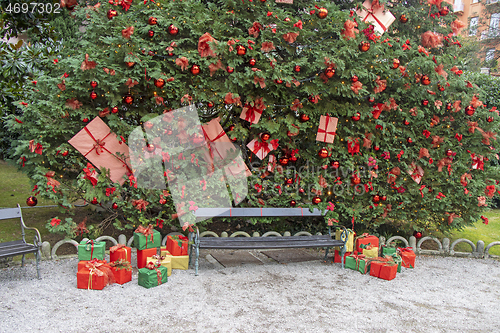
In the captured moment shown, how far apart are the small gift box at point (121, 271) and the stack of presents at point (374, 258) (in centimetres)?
257

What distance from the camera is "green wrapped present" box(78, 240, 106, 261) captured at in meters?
3.69

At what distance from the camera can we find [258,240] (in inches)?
172

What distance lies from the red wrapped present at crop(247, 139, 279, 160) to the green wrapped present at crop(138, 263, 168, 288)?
1962 millimetres

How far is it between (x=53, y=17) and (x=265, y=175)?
15.1ft

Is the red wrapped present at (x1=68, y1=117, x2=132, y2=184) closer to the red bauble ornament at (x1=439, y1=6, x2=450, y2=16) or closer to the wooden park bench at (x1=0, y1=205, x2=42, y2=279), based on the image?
the wooden park bench at (x1=0, y1=205, x2=42, y2=279)

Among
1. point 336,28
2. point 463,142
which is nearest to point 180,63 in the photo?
point 336,28

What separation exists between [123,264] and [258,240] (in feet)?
5.15

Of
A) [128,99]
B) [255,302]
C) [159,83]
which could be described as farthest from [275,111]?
[255,302]

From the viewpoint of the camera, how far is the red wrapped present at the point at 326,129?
4820 mm

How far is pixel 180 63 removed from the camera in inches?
166

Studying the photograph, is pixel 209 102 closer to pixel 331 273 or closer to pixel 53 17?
pixel 331 273

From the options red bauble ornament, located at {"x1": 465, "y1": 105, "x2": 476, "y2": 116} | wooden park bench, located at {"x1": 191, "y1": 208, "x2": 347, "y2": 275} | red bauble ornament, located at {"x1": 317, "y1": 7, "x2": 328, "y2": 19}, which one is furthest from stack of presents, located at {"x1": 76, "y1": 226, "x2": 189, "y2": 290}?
red bauble ornament, located at {"x1": 465, "y1": 105, "x2": 476, "y2": 116}

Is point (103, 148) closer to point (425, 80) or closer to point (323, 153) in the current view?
point (323, 153)

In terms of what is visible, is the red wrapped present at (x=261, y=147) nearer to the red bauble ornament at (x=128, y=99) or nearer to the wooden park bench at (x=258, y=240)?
the wooden park bench at (x=258, y=240)
